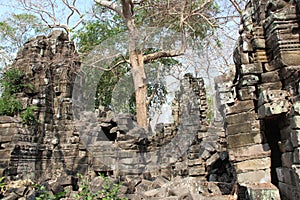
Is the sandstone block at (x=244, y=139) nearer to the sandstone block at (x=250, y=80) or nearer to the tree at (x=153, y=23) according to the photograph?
the sandstone block at (x=250, y=80)

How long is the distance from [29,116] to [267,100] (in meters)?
7.00

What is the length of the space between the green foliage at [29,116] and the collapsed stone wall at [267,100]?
629cm

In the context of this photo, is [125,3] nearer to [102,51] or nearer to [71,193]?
[102,51]

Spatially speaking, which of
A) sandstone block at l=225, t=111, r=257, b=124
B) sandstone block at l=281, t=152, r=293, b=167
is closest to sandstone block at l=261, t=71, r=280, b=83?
sandstone block at l=225, t=111, r=257, b=124

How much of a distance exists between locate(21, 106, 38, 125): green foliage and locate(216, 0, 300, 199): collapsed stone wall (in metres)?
6.29

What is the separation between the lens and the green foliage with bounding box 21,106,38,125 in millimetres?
8102

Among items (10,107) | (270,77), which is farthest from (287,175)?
(10,107)

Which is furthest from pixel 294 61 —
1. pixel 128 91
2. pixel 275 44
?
pixel 128 91

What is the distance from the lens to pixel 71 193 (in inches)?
236

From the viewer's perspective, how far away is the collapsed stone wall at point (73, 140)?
746cm

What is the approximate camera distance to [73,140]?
9242mm

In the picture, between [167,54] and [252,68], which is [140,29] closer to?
[167,54]

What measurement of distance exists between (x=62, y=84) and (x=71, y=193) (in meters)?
4.82

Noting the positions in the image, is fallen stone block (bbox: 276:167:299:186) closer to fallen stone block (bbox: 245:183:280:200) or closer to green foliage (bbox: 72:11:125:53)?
fallen stone block (bbox: 245:183:280:200)
